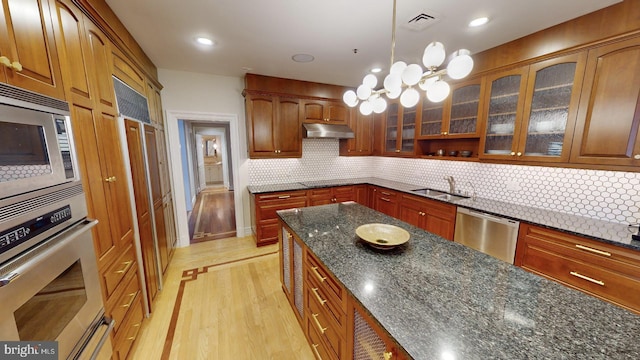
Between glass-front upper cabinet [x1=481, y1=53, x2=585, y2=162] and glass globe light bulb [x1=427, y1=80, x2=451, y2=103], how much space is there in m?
1.69

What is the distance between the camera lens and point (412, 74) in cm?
113

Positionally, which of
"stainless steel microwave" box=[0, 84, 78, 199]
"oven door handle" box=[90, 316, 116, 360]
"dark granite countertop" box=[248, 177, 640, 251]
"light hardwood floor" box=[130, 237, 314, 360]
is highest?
"stainless steel microwave" box=[0, 84, 78, 199]

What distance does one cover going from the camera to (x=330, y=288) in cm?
124

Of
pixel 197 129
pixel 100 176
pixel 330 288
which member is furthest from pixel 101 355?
pixel 197 129

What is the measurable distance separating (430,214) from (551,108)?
1564 millimetres

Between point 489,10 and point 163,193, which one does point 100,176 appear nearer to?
point 163,193

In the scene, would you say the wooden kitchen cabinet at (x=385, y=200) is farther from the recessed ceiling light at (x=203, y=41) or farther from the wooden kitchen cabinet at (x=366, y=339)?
the recessed ceiling light at (x=203, y=41)

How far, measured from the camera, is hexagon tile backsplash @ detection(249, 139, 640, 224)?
185cm

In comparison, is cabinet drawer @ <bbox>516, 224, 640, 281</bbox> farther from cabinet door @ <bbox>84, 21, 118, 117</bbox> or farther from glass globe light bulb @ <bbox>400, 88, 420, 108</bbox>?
cabinet door @ <bbox>84, 21, 118, 117</bbox>

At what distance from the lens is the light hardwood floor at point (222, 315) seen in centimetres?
169

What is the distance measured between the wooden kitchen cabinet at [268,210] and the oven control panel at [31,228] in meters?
2.29

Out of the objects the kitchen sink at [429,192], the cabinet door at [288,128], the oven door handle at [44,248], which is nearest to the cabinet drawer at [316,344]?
the oven door handle at [44,248]

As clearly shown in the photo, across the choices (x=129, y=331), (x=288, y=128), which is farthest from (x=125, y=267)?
(x=288, y=128)

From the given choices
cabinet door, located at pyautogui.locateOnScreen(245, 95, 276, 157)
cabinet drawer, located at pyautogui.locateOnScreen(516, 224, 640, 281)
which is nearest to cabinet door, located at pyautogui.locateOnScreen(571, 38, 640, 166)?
cabinet drawer, located at pyautogui.locateOnScreen(516, 224, 640, 281)
